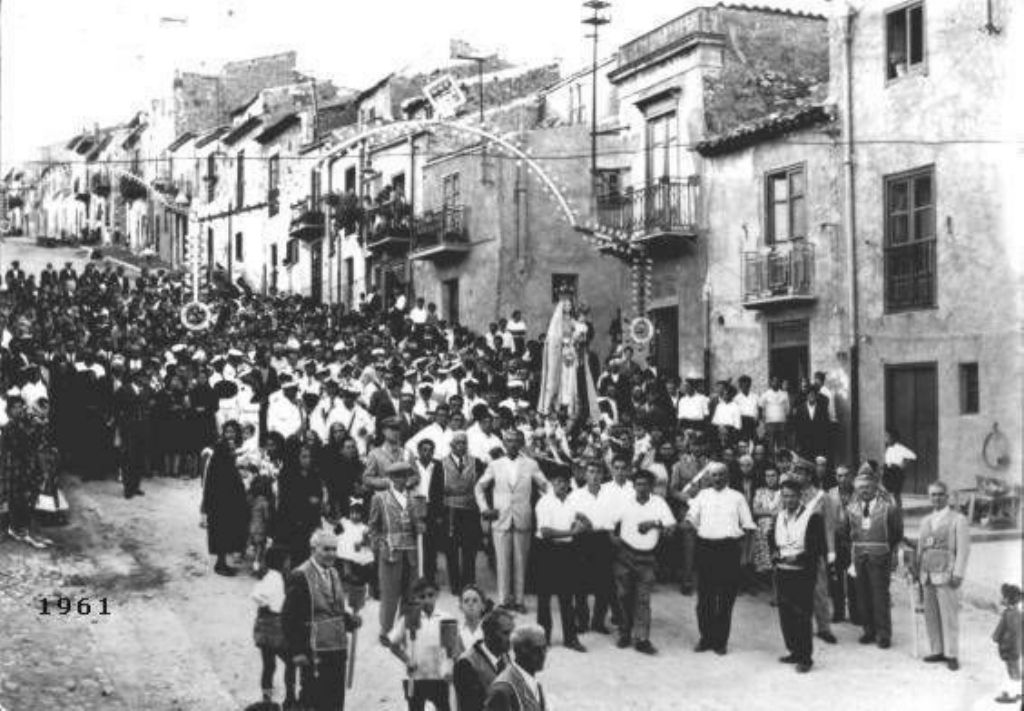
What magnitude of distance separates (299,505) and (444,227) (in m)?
19.7

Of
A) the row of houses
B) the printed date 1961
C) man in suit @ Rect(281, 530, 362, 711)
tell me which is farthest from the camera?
the row of houses

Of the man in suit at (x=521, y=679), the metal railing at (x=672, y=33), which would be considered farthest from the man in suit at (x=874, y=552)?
the metal railing at (x=672, y=33)

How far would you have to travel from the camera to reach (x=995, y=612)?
12.8 metres

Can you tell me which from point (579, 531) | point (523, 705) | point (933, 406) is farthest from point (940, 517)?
point (933, 406)

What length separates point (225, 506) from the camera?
1381 centimetres

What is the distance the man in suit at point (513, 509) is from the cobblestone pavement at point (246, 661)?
0.64m

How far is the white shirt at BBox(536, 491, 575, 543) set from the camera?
1209cm

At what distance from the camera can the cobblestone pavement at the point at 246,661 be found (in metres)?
10.6

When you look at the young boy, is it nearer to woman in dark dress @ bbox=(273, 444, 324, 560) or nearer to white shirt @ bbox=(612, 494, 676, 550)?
white shirt @ bbox=(612, 494, 676, 550)

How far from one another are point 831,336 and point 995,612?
822cm

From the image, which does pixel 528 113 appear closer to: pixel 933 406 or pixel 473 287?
pixel 473 287

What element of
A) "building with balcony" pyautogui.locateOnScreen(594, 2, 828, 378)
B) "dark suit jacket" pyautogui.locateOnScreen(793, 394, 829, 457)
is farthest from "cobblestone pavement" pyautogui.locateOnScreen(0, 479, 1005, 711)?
"building with balcony" pyautogui.locateOnScreen(594, 2, 828, 378)

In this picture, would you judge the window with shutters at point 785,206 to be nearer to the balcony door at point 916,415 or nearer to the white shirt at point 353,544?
the balcony door at point 916,415

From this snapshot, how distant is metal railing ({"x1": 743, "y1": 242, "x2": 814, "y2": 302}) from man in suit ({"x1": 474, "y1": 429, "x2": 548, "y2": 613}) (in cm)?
940
